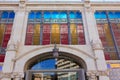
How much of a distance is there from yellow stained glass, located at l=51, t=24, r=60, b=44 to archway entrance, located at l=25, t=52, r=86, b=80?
1.35 meters

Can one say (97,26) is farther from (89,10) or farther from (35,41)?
(35,41)

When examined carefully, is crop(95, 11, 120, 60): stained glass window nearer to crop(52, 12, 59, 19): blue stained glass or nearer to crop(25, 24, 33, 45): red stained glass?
crop(52, 12, 59, 19): blue stained glass

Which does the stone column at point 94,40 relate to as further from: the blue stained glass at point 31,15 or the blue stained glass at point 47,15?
the blue stained glass at point 31,15

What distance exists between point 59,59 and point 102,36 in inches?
140

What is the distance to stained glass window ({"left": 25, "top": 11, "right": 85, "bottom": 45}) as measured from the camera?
13.6 metres

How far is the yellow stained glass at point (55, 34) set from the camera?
537 inches

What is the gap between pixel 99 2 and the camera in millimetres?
16016

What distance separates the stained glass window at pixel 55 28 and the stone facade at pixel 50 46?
0.38m

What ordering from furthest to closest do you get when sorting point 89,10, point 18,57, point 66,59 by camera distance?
point 89,10, point 66,59, point 18,57

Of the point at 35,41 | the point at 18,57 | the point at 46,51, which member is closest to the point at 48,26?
the point at 35,41

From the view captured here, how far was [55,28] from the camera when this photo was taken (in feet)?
47.4

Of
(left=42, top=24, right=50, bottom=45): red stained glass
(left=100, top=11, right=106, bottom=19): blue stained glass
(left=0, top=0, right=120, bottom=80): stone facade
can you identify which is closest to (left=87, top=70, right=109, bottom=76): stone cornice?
(left=0, top=0, right=120, bottom=80): stone facade

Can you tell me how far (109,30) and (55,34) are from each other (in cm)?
393

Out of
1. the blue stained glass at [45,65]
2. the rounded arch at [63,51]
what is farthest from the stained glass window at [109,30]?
the blue stained glass at [45,65]
